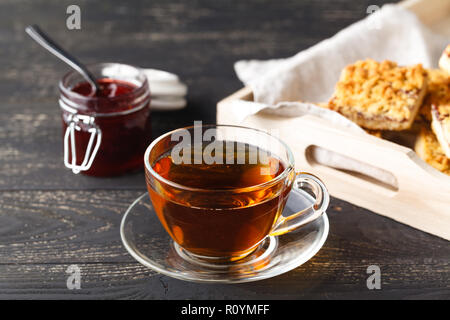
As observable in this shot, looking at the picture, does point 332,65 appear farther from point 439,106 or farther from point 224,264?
point 224,264

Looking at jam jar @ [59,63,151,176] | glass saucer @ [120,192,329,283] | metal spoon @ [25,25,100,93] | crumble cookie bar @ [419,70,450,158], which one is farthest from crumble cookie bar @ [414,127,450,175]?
metal spoon @ [25,25,100,93]

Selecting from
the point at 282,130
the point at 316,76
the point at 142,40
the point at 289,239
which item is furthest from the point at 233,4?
the point at 289,239

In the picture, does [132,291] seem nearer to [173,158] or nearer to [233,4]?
[173,158]

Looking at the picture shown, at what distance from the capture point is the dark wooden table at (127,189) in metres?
1.05

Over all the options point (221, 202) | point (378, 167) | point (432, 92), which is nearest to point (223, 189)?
point (221, 202)

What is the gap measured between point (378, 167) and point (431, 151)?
0.19m

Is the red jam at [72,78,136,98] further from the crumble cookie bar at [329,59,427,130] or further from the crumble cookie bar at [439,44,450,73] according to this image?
the crumble cookie bar at [439,44,450,73]

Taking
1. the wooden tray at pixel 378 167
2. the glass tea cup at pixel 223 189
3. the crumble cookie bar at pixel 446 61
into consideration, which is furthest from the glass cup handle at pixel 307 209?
the crumble cookie bar at pixel 446 61

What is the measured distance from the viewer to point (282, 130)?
1.34 metres

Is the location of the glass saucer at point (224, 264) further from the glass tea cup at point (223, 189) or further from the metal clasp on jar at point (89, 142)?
the metal clasp on jar at point (89, 142)

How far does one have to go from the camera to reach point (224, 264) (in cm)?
104

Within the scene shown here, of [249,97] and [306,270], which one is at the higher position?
[249,97]

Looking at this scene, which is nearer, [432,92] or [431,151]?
[431,151]

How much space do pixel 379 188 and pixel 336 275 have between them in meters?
0.26
